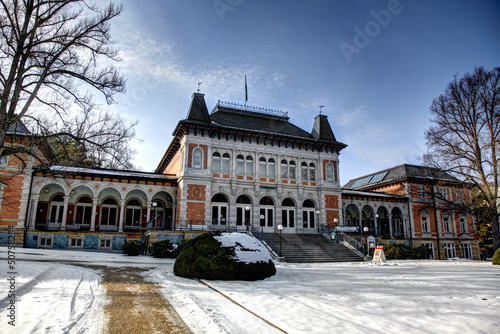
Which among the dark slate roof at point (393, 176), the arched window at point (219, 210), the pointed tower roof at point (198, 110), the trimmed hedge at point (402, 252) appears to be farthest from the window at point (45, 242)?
the dark slate roof at point (393, 176)

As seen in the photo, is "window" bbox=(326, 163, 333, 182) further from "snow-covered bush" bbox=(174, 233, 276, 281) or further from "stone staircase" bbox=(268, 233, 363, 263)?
"snow-covered bush" bbox=(174, 233, 276, 281)

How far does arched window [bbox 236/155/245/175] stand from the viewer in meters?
29.7

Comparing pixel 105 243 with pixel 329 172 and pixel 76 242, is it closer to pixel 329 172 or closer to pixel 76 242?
pixel 76 242

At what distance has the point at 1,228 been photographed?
23.5 meters

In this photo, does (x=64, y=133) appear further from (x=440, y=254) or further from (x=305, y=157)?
(x=440, y=254)

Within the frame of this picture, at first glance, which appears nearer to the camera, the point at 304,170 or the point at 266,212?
the point at 266,212

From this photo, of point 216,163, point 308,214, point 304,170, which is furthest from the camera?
point 304,170

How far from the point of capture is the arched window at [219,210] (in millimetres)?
28109

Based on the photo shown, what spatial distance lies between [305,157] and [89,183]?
63.9 ft

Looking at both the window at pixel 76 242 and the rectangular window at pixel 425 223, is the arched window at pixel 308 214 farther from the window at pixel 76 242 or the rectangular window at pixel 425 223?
the window at pixel 76 242

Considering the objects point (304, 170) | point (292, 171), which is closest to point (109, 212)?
point (292, 171)

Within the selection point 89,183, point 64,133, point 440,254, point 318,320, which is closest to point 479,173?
point 440,254

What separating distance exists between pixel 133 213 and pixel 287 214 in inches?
570

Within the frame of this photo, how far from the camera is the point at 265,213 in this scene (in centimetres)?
2981
